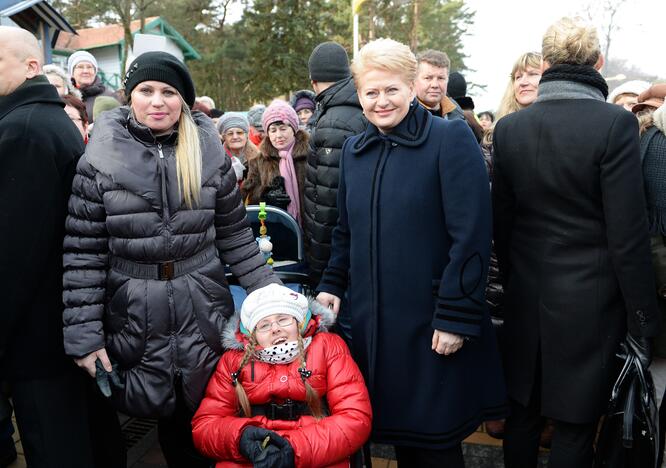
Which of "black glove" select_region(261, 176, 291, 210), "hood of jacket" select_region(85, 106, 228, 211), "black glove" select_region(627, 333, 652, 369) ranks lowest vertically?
"black glove" select_region(627, 333, 652, 369)

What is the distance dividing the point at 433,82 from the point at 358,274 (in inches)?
77.7

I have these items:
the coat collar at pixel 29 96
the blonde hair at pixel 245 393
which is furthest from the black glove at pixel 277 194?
Answer: the blonde hair at pixel 245 393

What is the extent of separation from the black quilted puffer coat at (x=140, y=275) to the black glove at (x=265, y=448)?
358 millimetres

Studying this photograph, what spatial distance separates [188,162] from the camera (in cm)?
241

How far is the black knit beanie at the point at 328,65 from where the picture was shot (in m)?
3.98

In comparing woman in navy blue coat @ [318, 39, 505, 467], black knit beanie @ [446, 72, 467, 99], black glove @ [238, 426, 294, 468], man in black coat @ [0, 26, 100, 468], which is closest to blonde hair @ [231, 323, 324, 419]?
black glove @ [238, 426, 294, 468]

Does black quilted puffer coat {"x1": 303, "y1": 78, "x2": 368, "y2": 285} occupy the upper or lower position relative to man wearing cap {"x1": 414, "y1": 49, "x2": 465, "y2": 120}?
lower

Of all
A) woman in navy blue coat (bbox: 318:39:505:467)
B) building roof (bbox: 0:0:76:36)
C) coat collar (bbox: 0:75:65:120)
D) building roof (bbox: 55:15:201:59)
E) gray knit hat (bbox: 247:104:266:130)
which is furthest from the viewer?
building roof (bbox: 55:15:201:59)

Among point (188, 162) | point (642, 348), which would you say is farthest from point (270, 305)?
point (642, 348)

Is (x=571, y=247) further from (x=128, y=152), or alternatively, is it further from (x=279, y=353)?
(x=128, y=152)

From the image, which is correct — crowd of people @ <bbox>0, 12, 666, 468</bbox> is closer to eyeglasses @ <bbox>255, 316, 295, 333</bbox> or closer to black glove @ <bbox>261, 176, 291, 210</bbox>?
eyeglasses @ <bbox>255, 316, 295, 333</bbox>

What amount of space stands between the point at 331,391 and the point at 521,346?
89cm

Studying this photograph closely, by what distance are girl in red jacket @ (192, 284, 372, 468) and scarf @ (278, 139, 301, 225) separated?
205cm

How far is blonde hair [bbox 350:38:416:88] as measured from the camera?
226 cm
